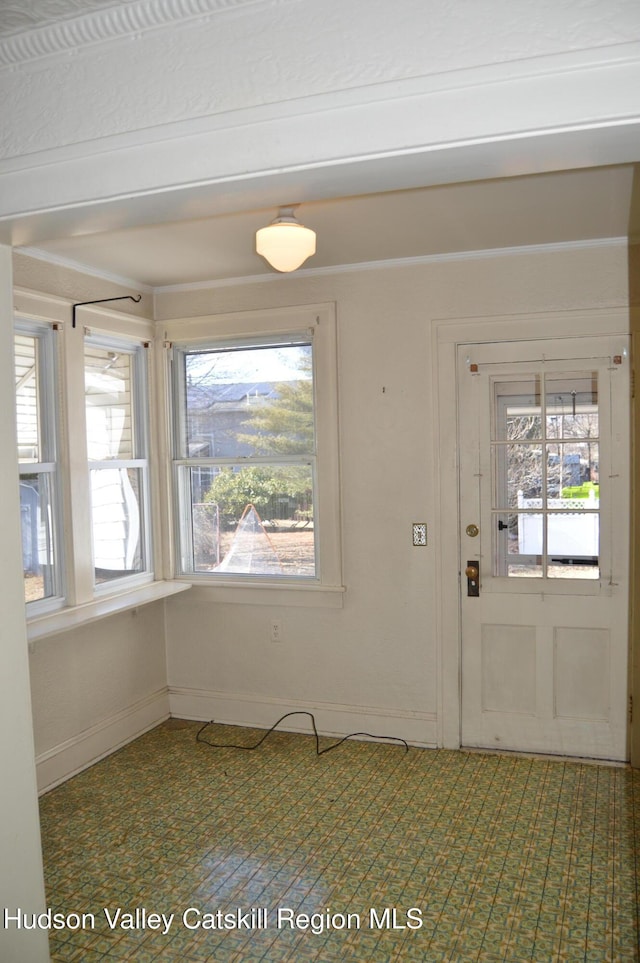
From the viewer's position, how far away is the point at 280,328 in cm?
422

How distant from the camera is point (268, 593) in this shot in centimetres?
432

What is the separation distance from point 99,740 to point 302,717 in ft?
3.70

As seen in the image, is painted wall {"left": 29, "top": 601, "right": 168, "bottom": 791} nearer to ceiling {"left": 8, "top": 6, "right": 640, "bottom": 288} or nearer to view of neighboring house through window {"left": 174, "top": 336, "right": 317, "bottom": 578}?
view of neighboring house through window {"left": 174, "top": 336, "right": 317, "bottom": 578}

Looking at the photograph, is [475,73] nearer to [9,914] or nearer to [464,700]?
[9,914]

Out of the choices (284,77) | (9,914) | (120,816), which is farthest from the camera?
(120,816)

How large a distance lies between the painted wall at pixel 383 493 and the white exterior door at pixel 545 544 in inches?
8.5

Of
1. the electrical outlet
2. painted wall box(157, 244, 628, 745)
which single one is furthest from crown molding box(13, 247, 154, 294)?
the electrical outlet

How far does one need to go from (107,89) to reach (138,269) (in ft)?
7.50

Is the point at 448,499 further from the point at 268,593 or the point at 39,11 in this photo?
the point at 39,11

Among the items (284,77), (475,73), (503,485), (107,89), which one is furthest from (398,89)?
(503,485)

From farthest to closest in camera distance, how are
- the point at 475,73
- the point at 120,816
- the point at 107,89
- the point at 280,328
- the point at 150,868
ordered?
the point at 280,328 < the point at 120,816 < the point at 150,868 < the point at 107,89 < the point at 475,73

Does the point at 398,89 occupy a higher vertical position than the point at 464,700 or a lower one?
higher

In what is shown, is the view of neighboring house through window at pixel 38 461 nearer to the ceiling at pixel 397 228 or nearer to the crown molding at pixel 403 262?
the ceiling at pixel 397 228

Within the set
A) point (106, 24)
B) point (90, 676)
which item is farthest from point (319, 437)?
point (106, 24)
